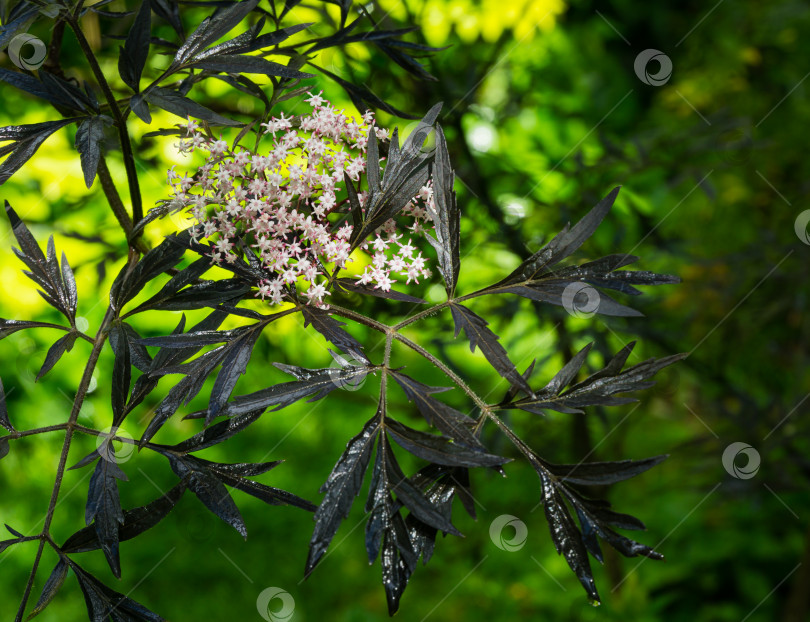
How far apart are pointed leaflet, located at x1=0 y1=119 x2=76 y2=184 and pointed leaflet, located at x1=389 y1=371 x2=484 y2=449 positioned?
274 millimetres

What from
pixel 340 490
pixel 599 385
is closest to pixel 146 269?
pixel 340 490

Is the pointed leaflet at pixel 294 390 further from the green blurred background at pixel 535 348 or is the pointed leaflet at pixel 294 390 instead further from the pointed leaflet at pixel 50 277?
the green blurred background at pixel 535 348

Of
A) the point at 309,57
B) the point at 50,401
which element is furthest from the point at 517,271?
the point at 50,401

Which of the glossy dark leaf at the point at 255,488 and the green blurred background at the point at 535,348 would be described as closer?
the glossy dark leaf at the point at 255,488

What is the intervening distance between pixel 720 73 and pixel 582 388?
6.96ft

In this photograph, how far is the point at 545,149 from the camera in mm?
1340

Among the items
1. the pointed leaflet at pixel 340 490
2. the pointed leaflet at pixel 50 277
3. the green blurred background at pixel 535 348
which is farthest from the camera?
the green blurred background at pixel 535 348

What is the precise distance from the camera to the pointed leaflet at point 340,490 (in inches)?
15.1

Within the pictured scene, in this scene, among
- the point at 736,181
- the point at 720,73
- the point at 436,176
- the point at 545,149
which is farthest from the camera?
the point at 736,181

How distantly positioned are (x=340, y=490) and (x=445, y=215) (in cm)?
19

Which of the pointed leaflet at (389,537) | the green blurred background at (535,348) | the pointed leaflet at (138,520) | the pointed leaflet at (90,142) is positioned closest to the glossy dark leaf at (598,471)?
the pointed leaflet at (389,537)

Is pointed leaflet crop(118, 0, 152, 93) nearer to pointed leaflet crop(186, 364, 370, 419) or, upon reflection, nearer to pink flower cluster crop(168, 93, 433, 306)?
pink flower cluster crop(168, 93, 433, 306)

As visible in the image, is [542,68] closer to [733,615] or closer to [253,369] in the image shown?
[253,369]

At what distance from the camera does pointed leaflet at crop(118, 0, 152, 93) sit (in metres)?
0.46
